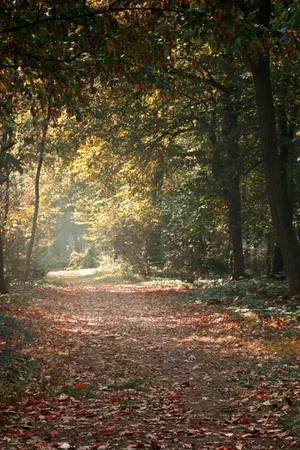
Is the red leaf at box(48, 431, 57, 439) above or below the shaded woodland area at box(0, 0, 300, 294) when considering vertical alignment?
below

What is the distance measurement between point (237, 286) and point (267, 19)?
9691 millimetres

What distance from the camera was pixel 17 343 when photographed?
381 inches

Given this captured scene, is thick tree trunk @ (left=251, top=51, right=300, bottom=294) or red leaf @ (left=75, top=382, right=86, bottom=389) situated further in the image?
thick tree trunk @ (left=251, top=51, right=300, bottom=294)

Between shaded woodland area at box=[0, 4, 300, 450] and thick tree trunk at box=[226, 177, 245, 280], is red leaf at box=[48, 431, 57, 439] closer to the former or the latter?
shaded woodland area at box=[0, 4, 300, 450]

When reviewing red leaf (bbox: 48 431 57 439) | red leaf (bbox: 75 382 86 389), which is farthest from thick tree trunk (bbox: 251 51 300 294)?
red leaf (bbox: 48 431 57 439)

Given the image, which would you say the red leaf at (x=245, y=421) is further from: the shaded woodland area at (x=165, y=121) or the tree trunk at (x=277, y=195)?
the tree trunk at (x=277, y=195)

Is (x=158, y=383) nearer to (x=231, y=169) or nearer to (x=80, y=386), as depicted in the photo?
(x=80, y=386)

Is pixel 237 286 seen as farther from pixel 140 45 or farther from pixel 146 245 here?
pixel 146 245

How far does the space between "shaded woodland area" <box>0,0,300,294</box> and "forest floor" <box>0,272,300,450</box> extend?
11.7 ft

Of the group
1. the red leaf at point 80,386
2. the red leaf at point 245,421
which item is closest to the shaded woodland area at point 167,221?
the red leaf at point 245,421

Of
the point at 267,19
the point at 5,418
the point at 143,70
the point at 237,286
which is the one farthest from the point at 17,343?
the point at 237,286

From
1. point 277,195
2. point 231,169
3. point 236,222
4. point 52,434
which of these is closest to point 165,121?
point 231,169

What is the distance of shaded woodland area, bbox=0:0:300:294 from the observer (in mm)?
7215

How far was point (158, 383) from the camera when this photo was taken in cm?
790
